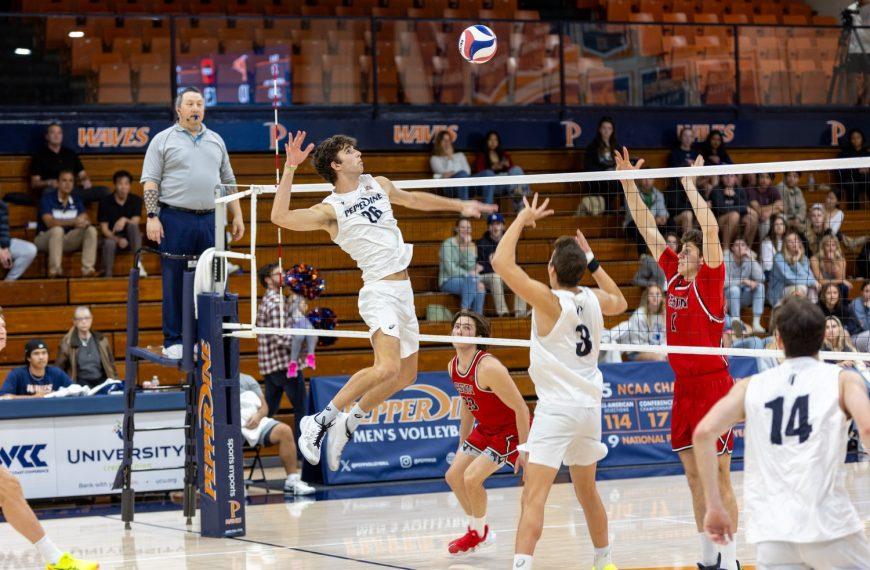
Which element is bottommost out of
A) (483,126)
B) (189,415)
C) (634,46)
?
(189,415)

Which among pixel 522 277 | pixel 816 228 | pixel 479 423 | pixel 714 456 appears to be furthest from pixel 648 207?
pixel 714 456

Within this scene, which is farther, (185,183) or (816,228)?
(816,228)

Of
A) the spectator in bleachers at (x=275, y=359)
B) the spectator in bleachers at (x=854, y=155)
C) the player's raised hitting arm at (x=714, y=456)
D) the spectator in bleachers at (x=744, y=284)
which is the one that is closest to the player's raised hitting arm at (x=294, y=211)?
the player's raised hitting arm at (x=714, y=456)

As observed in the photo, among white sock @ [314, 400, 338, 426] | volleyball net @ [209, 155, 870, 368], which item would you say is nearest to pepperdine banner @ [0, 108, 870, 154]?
volleyball net @ [209, 155, 870, 368]

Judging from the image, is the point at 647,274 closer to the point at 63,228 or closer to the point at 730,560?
the point at 63,228

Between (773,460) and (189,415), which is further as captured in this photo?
(189,415)

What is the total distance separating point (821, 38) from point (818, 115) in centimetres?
113

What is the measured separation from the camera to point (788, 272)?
50.9 ft

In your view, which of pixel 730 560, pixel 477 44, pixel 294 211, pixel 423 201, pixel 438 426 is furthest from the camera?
pixel 438 426

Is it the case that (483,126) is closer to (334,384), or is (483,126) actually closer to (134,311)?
(334,384)

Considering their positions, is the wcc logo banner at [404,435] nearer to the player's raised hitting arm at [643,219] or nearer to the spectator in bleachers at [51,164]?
the spectator in bleachers at [51,164]

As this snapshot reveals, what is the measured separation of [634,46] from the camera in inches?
707

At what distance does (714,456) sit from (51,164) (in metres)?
12.2

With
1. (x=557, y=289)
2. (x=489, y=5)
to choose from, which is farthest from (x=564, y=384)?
(x=489, y=5)
